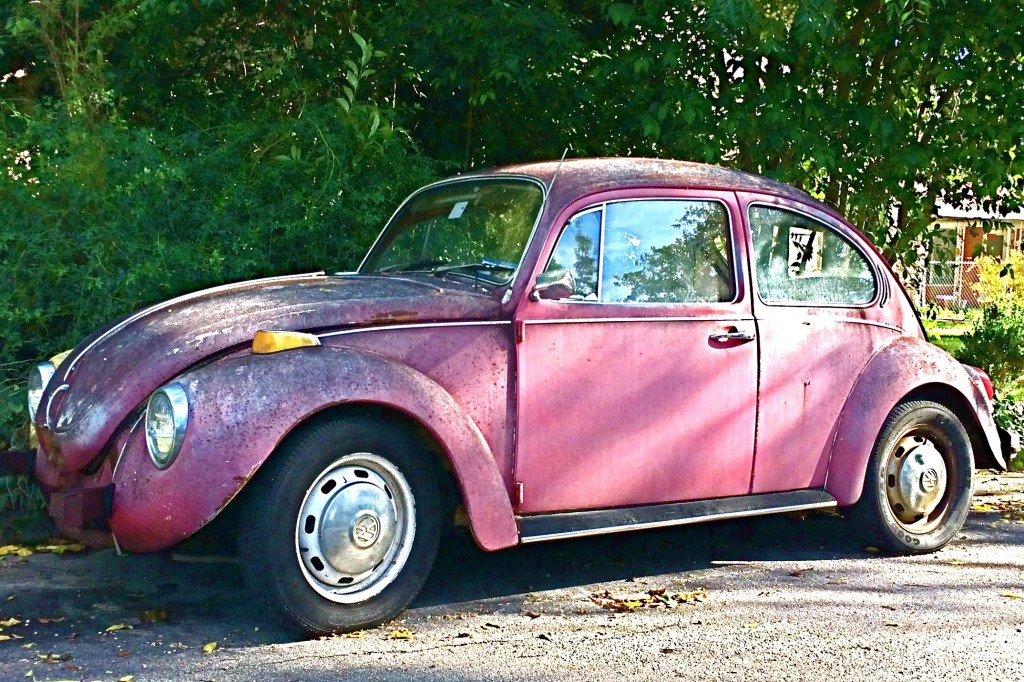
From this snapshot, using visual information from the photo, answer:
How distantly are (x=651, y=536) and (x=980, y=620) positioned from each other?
1.93 m

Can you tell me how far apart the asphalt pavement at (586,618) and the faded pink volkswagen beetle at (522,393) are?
300 mm

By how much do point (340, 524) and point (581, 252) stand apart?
1.64m

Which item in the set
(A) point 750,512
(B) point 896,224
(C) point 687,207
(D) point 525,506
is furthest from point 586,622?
(B) point 896,224

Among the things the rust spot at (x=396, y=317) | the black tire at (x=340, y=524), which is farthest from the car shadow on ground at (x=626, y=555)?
the rust spot at (x=396, y=317)

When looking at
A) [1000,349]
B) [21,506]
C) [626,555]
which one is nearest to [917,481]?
[626,555]

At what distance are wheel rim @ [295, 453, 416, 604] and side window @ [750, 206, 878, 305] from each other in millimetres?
2122

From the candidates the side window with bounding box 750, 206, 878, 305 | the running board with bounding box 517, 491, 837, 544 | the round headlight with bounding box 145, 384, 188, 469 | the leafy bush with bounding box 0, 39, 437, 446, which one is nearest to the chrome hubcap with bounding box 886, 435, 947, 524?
the running board with bounding box 517, 491, 837, 544

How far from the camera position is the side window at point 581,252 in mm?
5234

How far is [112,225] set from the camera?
277 inches

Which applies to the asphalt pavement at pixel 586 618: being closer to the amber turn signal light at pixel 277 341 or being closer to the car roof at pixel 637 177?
the amber turn signal light at pixel 277 341

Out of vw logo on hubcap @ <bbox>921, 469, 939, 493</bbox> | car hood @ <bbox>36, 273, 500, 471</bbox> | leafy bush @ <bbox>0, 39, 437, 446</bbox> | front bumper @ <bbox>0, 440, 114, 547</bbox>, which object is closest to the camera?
front bumper @ <bbox>0, 440, 114, 547</bbox>

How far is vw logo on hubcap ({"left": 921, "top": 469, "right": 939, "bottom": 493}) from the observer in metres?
6.11

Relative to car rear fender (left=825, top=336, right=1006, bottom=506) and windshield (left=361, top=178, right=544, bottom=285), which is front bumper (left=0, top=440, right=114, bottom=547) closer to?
windshield (left=361, top=178, right=544, bottom=285)

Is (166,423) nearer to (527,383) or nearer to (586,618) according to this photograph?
(527,383)
